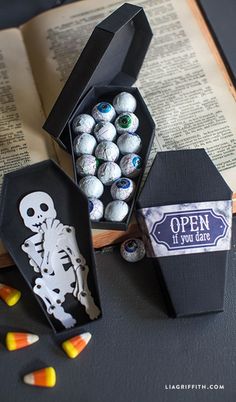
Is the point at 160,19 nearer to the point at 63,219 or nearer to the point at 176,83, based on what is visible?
the point at 176,83

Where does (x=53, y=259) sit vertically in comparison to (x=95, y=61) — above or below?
below

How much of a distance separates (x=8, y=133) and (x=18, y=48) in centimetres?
16

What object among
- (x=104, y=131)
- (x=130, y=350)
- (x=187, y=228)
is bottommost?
(x=130, y=350)

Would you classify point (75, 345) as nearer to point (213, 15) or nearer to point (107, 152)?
point (107, 152)

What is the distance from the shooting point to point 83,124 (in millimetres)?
726

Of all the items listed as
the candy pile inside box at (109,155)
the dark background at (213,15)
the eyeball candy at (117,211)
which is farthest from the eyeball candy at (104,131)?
the dark background at (213,15)

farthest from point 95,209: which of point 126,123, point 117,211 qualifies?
point 126,123

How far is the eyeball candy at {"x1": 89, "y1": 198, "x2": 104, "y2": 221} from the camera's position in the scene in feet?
2.23

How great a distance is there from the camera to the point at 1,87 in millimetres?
818

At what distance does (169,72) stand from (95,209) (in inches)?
11.1

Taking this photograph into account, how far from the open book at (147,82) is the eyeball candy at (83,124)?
0.16 ft

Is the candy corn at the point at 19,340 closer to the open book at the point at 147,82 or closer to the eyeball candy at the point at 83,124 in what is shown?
the open book at the point at 147,82

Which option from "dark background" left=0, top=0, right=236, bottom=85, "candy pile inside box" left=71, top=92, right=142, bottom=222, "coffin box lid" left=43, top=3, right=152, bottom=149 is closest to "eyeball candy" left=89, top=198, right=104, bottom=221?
"candy pile inside box" left=71, top=92, right=142, bottom=222

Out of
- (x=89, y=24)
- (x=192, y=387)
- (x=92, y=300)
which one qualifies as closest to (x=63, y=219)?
(x=92, y=300)
